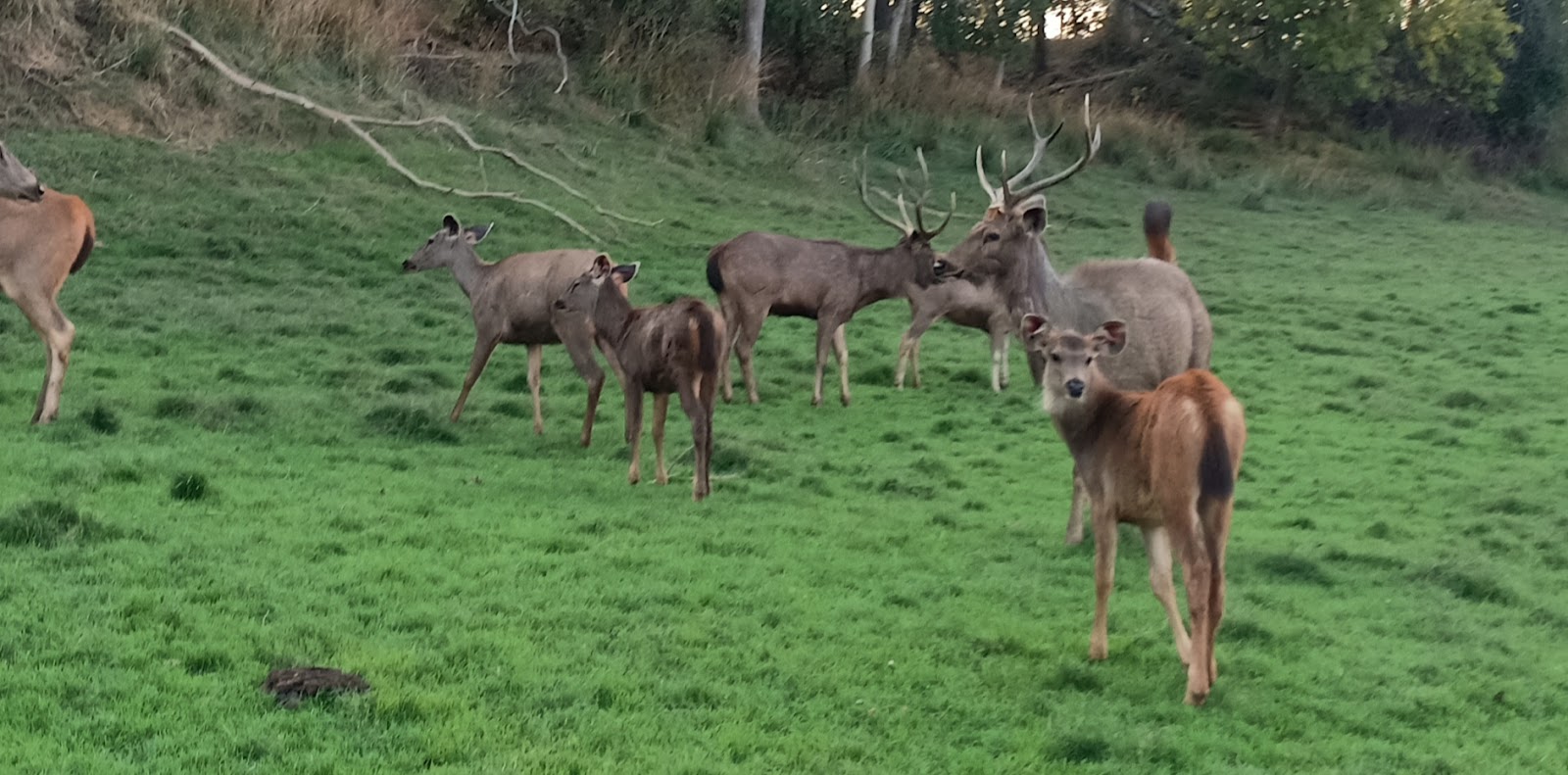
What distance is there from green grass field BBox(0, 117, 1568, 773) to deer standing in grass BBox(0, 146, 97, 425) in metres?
0.35

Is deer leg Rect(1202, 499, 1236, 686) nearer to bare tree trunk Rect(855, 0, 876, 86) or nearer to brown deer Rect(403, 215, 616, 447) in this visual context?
brown deer Rect(403, 215, 616, 447)

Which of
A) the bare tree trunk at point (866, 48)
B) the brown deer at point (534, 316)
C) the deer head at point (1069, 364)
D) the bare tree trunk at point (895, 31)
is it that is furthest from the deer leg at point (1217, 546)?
the bare tree trunk at point (895, 31)

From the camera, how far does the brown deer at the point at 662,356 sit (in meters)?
8.87

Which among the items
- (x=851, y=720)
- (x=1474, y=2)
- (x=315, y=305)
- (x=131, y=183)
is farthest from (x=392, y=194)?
(x=1474, y=2)

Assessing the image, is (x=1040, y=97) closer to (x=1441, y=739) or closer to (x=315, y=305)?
(x=315, y=305)

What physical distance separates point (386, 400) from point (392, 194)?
7.10 meters

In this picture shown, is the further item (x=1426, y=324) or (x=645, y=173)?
(x=645, y=173)

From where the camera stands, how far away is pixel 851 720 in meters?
5.60

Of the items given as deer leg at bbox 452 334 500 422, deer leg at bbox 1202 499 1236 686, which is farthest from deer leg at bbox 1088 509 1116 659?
deer leg at bbox 452 334 500 422

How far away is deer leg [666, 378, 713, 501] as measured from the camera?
884 cm

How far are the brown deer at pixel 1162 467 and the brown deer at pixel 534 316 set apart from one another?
4.12 meters

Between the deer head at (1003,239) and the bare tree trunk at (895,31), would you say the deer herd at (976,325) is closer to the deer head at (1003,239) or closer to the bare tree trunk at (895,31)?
the deer head at (1003,239)

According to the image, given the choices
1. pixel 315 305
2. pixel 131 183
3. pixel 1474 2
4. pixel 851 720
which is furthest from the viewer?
pixel 1474 2

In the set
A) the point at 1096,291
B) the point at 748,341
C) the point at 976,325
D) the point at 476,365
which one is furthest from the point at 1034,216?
the point at 976,325
